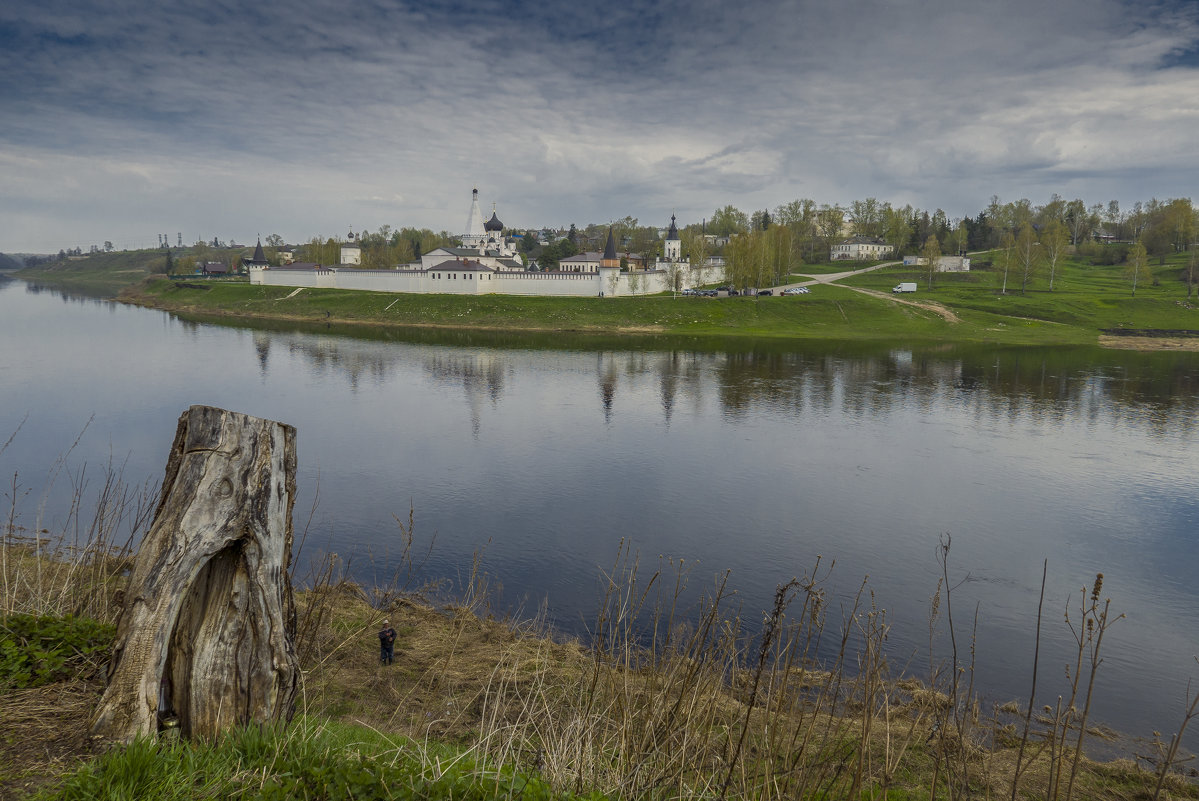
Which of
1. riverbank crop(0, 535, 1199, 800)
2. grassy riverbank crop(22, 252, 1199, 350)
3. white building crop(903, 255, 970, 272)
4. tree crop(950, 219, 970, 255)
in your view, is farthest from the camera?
tree crop(950, 219, 970, 255)

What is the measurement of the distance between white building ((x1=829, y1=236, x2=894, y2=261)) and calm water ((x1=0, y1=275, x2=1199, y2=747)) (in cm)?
7663

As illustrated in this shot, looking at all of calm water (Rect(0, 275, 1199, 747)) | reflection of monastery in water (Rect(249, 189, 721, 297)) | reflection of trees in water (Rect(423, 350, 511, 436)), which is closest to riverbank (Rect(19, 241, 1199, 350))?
reflection of monastery in water (Rect(249, 189, 721, 297))

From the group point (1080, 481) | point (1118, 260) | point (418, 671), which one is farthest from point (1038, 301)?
point (418, 671)

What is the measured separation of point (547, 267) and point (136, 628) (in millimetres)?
101225

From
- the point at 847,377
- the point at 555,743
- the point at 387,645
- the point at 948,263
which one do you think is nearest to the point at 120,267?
the point at 948,263

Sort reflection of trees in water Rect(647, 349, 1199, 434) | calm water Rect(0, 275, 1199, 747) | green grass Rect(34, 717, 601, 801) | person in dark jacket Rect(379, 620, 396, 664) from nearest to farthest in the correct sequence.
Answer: green grass Rect(34, 717, 601, 801) → person in dark jacket Rect(379, 620, 396, 664) → calm water Rect(0, 275, 1199, 747) → reflection of trees in water Rect(647, 349, 1199, 434)

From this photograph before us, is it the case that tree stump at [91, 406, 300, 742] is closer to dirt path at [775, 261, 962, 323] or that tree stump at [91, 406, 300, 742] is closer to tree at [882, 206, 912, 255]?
dirt path at [775, 261, 962, 323]

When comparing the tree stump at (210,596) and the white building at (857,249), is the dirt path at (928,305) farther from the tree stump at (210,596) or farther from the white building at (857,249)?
the tree stump at (210,596)

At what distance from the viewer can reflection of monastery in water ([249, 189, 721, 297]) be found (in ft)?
261

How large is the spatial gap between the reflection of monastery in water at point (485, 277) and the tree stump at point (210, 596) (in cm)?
7446

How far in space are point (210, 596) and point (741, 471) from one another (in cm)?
1772

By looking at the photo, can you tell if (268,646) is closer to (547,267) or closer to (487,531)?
(487,531)

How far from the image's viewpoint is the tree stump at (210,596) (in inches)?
172

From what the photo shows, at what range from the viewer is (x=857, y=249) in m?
117
